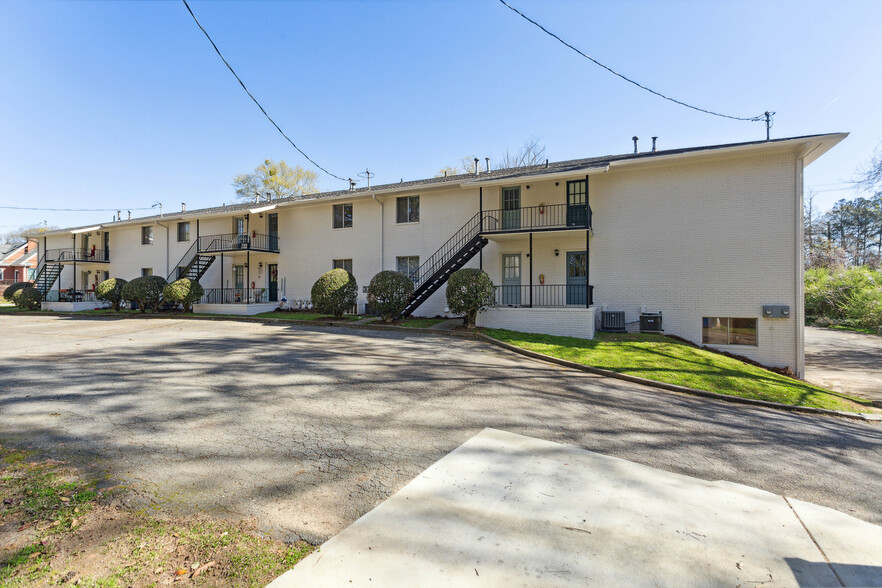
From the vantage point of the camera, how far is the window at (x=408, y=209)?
706 inches

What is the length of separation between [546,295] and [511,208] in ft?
13.0

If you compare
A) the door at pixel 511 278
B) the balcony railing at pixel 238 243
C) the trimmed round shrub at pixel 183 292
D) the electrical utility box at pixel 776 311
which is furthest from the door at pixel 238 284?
the electrical utility box at pixel 776 311

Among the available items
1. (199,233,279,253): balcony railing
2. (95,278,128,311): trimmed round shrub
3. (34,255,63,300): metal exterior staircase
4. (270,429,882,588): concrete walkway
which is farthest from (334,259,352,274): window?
(34,255,63,300): metal exterior staircase

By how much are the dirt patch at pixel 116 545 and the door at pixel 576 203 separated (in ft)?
47.5

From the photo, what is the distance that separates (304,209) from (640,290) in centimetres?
1687

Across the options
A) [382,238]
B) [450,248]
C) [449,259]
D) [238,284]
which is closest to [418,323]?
[449,259]

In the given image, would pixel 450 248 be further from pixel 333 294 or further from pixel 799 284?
pixel 799 284

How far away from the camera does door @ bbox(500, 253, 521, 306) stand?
15797 mm

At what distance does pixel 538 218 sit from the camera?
1545 centimetres

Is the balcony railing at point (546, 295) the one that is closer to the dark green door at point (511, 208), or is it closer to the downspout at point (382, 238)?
the dark green door at point (511, 208)

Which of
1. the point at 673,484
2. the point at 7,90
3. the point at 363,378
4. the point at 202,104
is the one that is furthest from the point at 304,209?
the point at 673,484

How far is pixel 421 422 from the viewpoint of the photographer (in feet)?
15.5

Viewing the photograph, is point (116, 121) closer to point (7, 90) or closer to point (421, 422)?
point (7, 90)

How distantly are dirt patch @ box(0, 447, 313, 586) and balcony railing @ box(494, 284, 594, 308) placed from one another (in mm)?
12521
